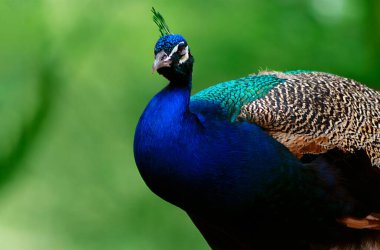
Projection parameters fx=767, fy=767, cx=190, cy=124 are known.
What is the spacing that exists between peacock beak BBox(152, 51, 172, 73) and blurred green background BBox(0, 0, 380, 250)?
1682 millimetres

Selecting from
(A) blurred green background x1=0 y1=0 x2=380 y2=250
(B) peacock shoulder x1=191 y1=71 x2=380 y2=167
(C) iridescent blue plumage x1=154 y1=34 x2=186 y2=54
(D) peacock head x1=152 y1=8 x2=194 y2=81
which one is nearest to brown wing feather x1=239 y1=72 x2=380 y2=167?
(B) peacock shoulder x1=191 y1=71 x2=380 y2=167

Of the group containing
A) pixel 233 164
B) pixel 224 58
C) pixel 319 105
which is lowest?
pixel 233 164

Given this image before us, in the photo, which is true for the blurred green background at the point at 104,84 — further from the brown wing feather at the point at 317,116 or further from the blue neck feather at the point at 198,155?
the blue neck feather at the point at 198,155

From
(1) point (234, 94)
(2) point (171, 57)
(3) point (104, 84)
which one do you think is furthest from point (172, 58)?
(3) point (104, 84)

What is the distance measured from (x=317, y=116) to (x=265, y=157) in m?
0.29

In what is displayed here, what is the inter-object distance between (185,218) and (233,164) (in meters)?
1.83

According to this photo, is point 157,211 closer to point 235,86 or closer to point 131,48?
point 131,48

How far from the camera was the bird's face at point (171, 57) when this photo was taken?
2.74 m

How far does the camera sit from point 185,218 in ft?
15.2

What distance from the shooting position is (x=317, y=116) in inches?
119

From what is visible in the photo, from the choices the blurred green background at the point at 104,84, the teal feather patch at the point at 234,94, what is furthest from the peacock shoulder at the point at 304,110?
the blurred green background at the point at 104,84

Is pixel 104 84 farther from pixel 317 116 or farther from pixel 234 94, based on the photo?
pixel 317 116

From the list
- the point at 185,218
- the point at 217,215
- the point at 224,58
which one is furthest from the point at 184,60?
the point at 185,218

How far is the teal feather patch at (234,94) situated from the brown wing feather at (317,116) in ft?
0.12
